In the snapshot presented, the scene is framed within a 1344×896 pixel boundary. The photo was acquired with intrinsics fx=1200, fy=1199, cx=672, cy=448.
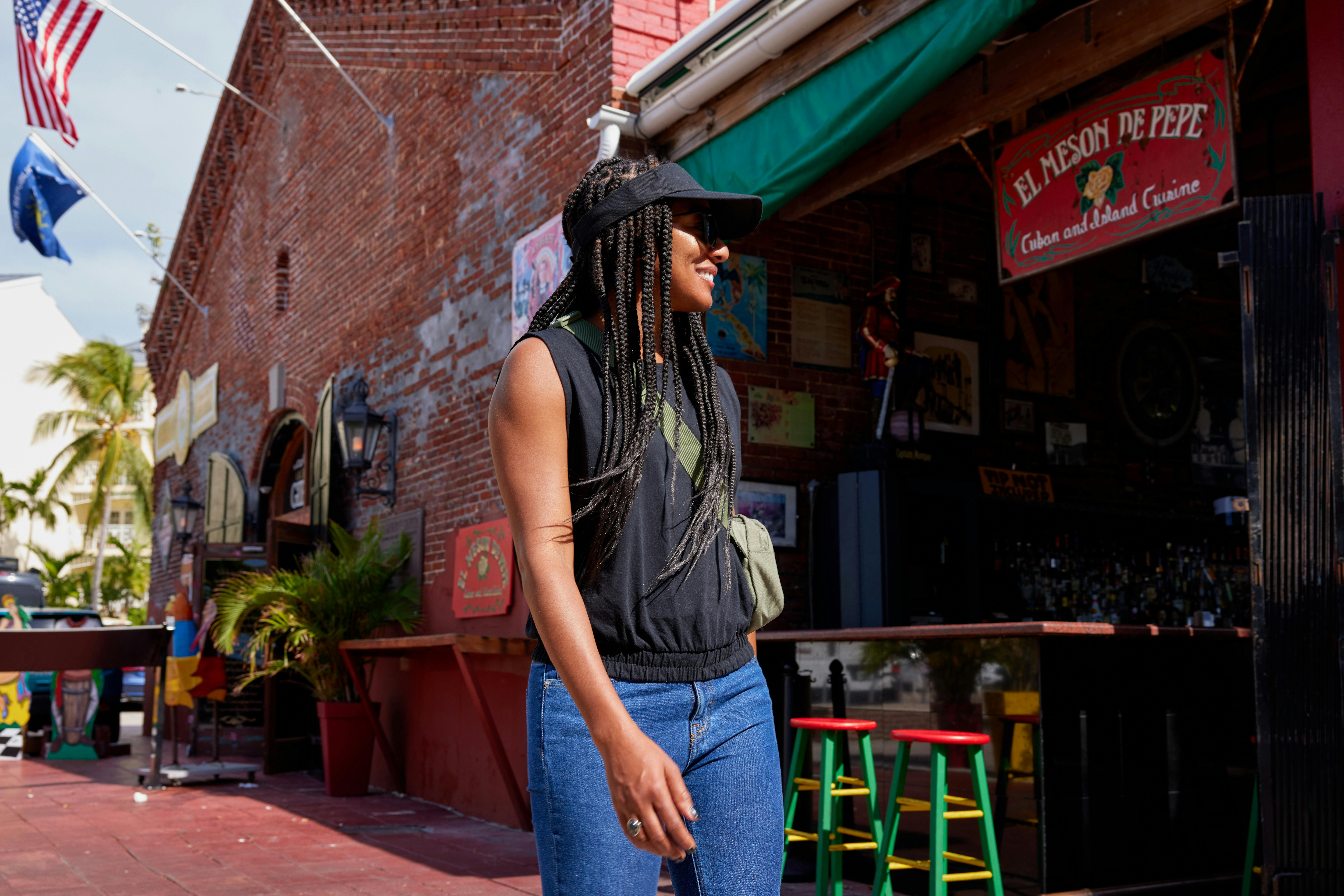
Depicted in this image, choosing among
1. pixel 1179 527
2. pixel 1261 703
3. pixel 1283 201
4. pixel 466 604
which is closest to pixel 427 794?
pixel 466 604

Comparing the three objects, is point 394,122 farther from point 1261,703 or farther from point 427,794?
point 1261,703

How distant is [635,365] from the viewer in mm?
1836

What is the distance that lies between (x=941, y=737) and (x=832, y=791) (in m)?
0.61

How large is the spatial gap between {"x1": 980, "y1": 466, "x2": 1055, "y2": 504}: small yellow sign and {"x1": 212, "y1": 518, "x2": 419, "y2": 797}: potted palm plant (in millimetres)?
4288

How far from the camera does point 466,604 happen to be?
8289 mm

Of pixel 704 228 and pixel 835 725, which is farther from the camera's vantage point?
pixel 835 725

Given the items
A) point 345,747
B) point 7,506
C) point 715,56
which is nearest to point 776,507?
point 715,56

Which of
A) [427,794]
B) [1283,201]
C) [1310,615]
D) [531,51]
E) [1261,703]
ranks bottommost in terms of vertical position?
[427,794]

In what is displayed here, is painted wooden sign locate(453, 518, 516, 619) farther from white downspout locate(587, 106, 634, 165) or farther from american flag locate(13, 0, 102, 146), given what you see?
american flag locate(13, 0, 102, 146)

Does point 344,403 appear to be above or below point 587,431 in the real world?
above

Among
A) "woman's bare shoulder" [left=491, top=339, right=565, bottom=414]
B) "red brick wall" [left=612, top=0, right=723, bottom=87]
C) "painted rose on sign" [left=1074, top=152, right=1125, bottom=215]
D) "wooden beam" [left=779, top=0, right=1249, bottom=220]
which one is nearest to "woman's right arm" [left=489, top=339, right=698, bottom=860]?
"woman's bare shoulder" [left=491, top=339, right=565, bottom=414]

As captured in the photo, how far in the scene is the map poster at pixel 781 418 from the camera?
22.8ft

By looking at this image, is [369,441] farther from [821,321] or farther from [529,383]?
[529,383]

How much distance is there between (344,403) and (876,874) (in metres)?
7.69
